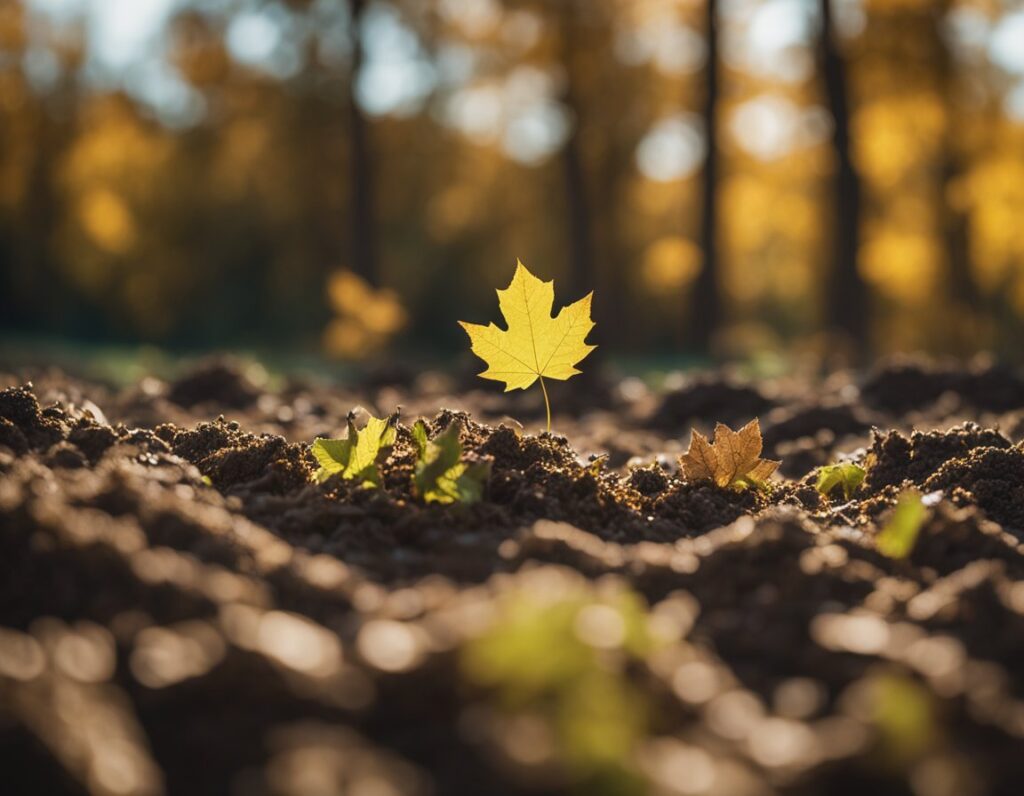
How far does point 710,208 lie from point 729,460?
11137mm

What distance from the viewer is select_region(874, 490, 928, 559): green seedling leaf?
2.35 m

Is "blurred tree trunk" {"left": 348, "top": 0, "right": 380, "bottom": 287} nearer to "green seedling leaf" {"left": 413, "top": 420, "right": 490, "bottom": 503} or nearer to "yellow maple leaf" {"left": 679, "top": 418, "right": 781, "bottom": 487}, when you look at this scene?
"yellow maple leaf" {"left": 679, "top": 418, "right": 781, "bottom": 487}

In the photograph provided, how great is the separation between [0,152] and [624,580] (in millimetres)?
21464

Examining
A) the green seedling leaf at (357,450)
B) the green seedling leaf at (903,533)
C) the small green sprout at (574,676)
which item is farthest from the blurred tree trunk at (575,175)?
the small green sprout at (574,676)

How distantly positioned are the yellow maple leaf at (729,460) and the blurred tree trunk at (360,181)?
11.6 metres

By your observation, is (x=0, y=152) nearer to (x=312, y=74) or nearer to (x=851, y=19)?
(x=312, y=74)

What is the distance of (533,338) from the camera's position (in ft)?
10.1

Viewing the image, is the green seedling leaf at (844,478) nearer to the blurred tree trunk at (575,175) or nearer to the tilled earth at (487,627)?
the tilled earth at (487,627)

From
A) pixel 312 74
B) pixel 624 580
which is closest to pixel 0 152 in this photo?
pixel 312 74

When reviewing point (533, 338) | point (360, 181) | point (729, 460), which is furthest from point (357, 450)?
point (360, 181)

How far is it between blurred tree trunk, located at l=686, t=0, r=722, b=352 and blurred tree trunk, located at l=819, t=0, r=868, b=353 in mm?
1564

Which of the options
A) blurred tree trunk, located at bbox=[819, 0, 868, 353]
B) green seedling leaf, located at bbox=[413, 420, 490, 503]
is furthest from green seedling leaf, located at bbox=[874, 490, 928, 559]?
blurred tree trunk, located at bbox=[819, 0, 868, 353]

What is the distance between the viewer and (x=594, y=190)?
18.7m

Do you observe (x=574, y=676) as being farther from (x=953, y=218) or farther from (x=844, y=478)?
(x=953, y=218)
